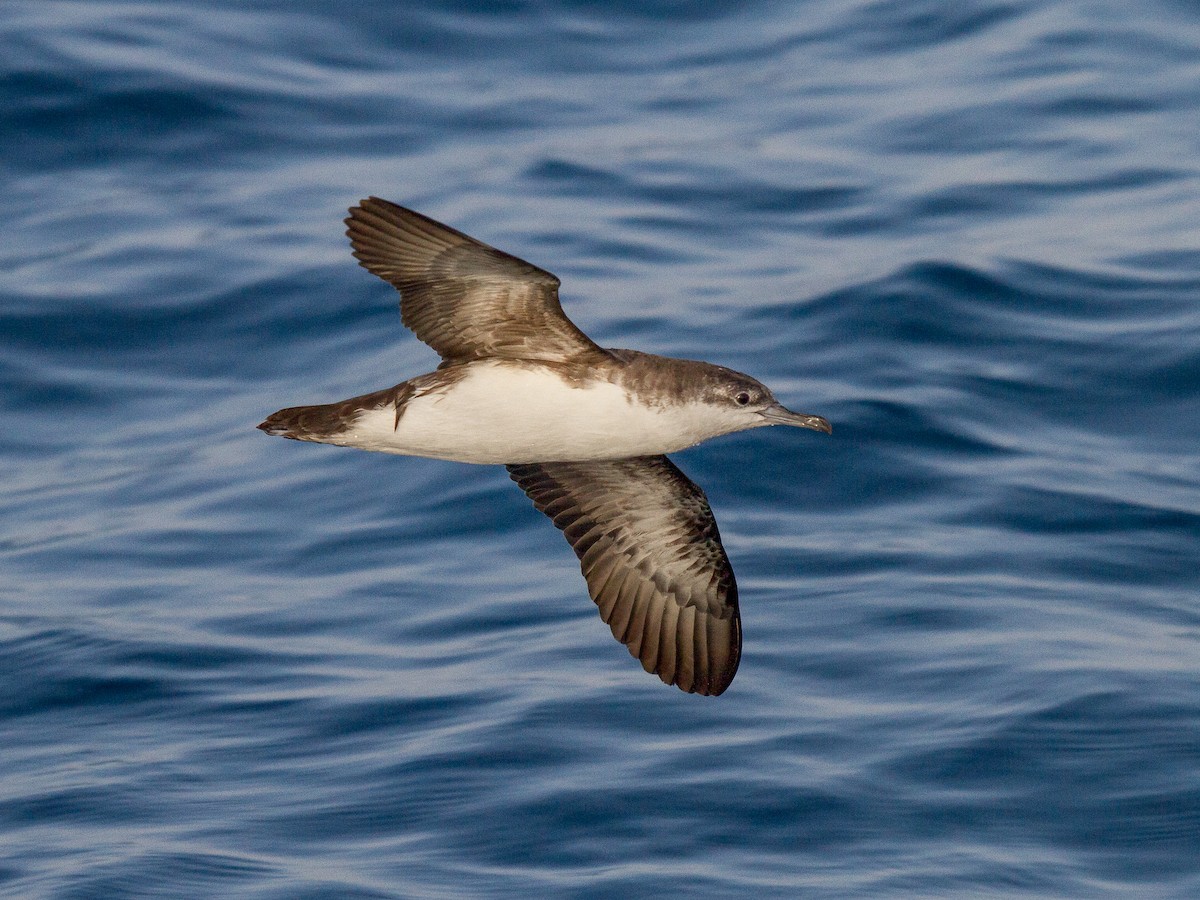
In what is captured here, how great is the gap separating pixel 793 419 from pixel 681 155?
12520 millimetres

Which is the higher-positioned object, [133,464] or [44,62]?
[44,62]

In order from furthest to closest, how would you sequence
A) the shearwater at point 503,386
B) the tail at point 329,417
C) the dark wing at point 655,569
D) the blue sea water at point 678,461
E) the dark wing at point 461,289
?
the blue sea water at point 678,461
the dark wing at point 655,569
the tail at point 329,417
the shearwater at point 503,386
the dark wing at point 461,289

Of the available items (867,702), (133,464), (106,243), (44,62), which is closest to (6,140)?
(44,62)

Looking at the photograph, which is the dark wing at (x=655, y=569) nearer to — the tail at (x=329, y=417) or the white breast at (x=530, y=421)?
the white breast at (x=530, y=421)

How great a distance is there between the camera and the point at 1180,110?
19.7 meters

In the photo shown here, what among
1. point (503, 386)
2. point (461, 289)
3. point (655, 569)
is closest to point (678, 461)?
point (655, 569)

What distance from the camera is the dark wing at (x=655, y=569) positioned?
9.52m

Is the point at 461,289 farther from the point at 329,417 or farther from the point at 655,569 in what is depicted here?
the point at 655,569

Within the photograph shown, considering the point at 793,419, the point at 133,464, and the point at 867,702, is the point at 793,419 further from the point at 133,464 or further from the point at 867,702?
the point at 133,464

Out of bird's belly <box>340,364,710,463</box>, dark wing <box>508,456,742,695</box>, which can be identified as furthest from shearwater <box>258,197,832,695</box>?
dark wing <box>508,456,742,695</box>

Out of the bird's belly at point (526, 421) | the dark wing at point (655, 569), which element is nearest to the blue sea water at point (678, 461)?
the dark wing at point (655, 569)

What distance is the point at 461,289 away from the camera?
8.05m

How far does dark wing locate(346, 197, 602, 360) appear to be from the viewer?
7.84m

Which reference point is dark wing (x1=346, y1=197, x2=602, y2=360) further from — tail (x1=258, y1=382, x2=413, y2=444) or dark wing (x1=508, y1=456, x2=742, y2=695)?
dark wing (x1=508, y1=456, x2=742, y2=695)
